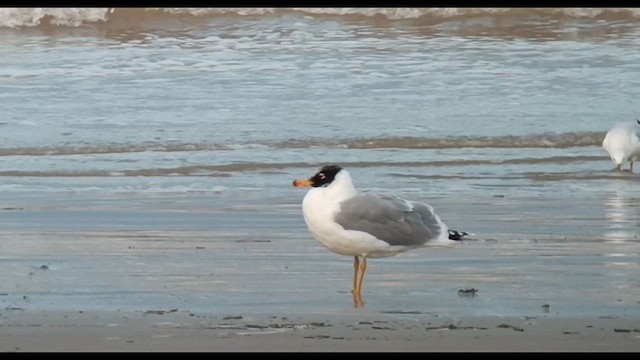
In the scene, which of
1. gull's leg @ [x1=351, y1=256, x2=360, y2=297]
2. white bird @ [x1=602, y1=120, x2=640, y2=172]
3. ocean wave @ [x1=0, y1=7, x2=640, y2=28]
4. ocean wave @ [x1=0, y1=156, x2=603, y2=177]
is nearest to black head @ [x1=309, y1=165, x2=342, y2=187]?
gull's leg @ [x1=351, y1=256, x2=360, y2=297]

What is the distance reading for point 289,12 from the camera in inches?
870

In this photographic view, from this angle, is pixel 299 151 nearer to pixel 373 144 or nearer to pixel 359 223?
pixel 373 144

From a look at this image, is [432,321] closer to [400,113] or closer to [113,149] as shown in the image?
[113,149]

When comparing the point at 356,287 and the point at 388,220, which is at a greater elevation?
the point at 388,220

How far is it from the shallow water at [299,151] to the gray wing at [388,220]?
0.76 ft

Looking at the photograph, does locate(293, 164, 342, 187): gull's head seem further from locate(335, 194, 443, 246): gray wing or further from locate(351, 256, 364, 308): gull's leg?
locate(351, 256, 364, 308): gull's leg

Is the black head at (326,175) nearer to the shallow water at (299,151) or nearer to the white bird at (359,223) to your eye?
the white bird at (359,223)

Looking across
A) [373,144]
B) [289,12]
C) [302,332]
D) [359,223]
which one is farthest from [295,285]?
[289,12]

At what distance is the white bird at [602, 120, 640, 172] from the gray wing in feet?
15.6

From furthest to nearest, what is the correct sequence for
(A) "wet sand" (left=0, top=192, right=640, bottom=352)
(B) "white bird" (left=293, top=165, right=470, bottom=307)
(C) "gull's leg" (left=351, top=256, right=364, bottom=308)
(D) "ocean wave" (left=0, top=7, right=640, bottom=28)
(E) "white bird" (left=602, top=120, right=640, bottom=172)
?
1. (D) "ocean wave" (left=0, top=7, right=640, bottom=28)
2. (E) "white bird" (left=602, top=120, right=640, bottom=172)
3. (B) "white bird" (left=293, top=165, right=470, bottom=307)
4. (C) "gull's leg" (left=351, top=256, right=364, bottom=308)
5. (A) "wet sand" (left=0, top=192, right=640, bottom=352)

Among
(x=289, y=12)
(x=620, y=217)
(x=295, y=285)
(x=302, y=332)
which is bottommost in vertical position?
(x=289, y=12)

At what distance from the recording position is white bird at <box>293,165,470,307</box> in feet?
21.0

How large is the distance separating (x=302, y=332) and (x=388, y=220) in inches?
51.5
